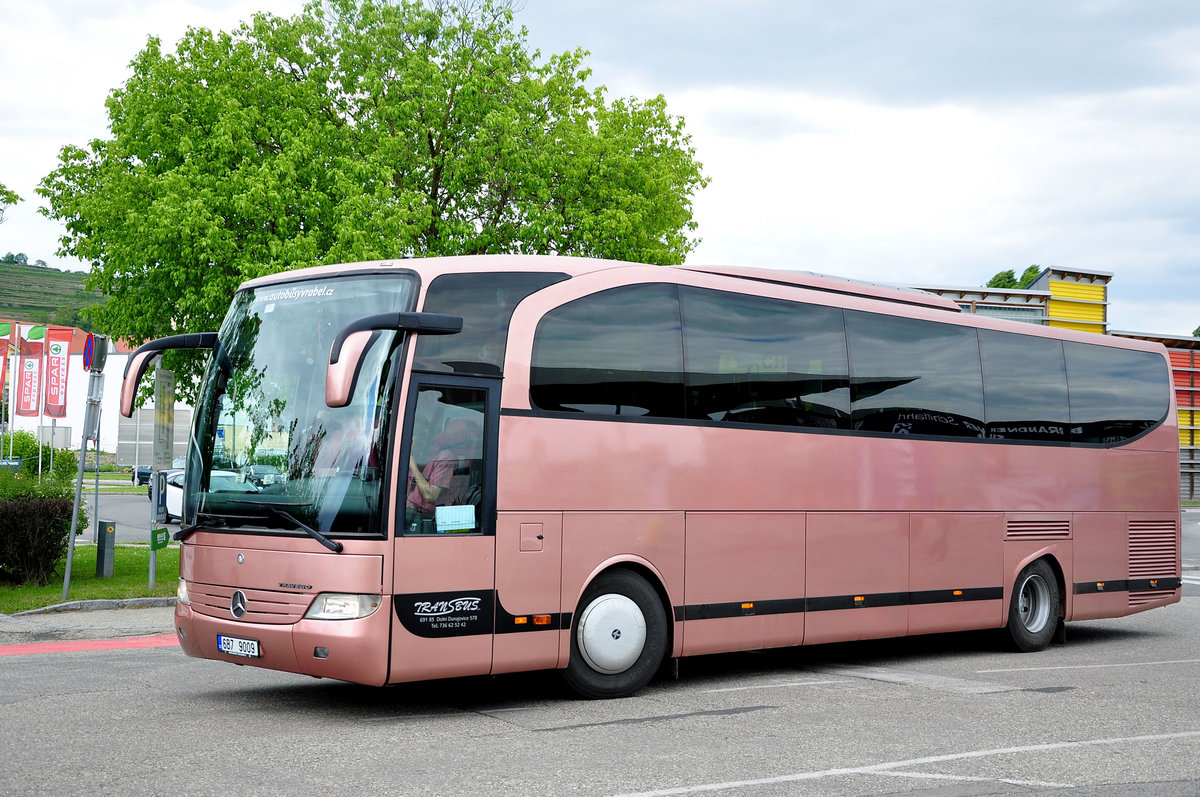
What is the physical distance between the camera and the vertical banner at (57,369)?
1423 inches

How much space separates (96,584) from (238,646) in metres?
9.28

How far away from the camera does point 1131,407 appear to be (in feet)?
48.5

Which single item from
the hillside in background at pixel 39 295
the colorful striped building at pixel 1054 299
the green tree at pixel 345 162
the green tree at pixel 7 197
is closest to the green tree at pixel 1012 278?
the colorful striped building at pixel 1054 299

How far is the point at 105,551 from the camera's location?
17672 millimetres

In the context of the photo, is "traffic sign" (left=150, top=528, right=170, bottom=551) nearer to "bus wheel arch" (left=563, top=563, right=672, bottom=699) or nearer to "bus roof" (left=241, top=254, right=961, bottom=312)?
"bus roof" (left=241, top=254, right=961, bottom=312)

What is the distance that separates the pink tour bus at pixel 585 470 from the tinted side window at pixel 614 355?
2 cm

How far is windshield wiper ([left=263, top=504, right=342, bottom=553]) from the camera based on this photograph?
8141 mm

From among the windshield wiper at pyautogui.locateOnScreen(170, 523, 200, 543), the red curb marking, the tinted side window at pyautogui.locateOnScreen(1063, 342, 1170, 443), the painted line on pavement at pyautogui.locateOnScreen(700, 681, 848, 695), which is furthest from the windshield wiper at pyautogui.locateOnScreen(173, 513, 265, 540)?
the tinted side window at pyautogui.locateOnScreen(1063, 342, 1170, 443)

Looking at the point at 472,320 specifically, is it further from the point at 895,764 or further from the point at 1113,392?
the point at 1113,392

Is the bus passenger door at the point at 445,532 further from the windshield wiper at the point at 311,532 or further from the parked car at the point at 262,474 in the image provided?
the parked car at the point at 262,474

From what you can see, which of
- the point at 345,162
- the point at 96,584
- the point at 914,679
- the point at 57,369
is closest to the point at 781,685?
the point at 914,679

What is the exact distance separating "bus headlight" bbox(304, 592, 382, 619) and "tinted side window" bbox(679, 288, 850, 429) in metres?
3.22

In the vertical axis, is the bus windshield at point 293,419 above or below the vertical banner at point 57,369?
below

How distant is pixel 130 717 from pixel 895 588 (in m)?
6.98
